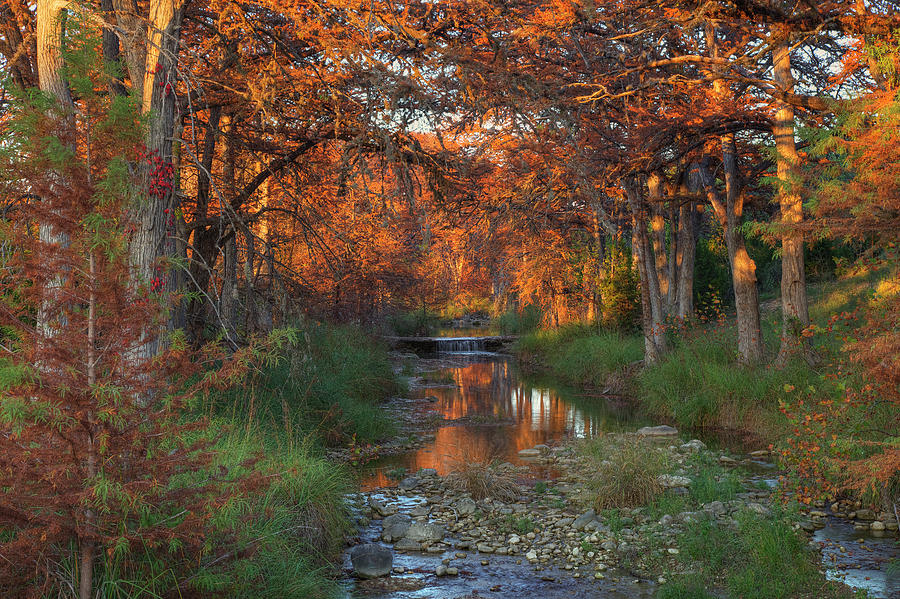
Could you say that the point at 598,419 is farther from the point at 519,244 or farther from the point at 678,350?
the point at 519,244

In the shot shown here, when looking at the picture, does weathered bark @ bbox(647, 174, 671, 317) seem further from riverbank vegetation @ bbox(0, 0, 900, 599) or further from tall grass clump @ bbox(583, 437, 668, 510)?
tall grass clump @ bbox(583, 437, 668, 510)

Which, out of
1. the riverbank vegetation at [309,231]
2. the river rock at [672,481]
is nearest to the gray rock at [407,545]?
the riverbank vegetation at [309,231]

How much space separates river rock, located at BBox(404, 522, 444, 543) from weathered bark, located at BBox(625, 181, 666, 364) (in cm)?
947

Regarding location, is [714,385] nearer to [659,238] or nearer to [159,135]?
[659,238]

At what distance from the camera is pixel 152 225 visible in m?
5.79

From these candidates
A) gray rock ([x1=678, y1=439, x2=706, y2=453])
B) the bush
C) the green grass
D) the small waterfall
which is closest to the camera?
the green grass

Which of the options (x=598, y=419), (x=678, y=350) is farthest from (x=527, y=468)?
(x=678, y=350)

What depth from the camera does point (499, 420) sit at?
14.5 meters

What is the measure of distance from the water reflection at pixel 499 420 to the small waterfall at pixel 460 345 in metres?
8.49

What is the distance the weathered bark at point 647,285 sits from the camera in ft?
51.8

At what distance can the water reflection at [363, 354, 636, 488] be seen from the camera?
10.9m

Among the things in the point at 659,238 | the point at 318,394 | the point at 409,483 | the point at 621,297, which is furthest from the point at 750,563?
the point at 621,297

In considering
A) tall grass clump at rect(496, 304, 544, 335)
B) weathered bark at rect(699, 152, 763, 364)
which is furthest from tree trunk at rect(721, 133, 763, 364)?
tall grass clump at rect(496, 304, 544, 335)

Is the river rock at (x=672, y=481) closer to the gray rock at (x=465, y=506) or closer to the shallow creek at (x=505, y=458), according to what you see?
the shallow creek at (x=505, y=458)
